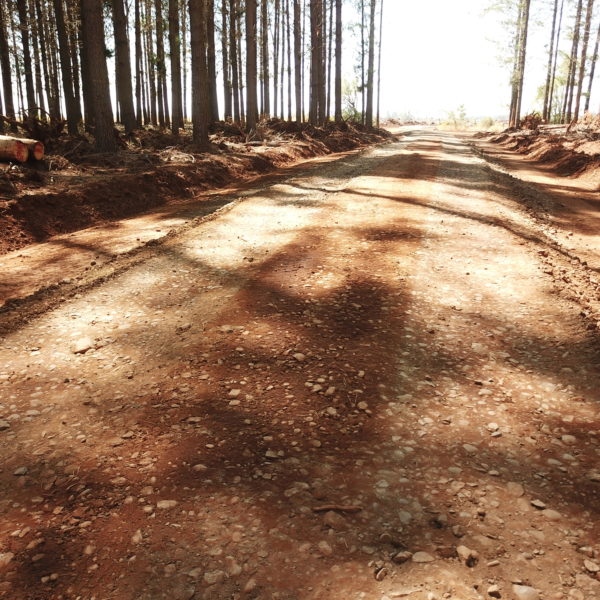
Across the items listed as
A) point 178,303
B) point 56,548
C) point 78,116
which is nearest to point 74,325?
point 178,303

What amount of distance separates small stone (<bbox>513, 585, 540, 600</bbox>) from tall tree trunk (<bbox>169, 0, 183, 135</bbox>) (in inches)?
826

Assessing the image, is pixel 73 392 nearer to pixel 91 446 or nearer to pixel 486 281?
pixel 91 446

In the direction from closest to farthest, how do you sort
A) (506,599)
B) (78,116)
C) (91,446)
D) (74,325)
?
(506,599) < (91,446) < (74,325) < (78,116)

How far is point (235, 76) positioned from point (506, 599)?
3147 centimetres

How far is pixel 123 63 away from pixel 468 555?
20286 millimetres

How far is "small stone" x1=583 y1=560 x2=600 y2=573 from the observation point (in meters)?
2.25

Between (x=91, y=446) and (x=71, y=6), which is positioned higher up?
(x=71, y=6)

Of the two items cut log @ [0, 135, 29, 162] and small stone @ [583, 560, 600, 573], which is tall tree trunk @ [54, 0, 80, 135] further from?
small stone @ [583, 560, 600, 573]

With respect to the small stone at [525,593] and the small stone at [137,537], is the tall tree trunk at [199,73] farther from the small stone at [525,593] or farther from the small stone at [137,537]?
the small stone at [525,593]

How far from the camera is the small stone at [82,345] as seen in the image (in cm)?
419

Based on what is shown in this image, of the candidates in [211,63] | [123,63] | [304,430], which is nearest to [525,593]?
[304,430]

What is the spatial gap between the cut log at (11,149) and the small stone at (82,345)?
7.80 metres

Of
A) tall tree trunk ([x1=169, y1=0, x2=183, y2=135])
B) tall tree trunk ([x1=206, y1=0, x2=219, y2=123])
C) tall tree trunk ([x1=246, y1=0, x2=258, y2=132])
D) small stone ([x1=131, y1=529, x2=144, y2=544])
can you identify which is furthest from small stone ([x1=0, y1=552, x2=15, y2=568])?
tall tree trunk ([x1=206, y1=0, x2=219, y2=123])

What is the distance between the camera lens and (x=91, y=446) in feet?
10.0
